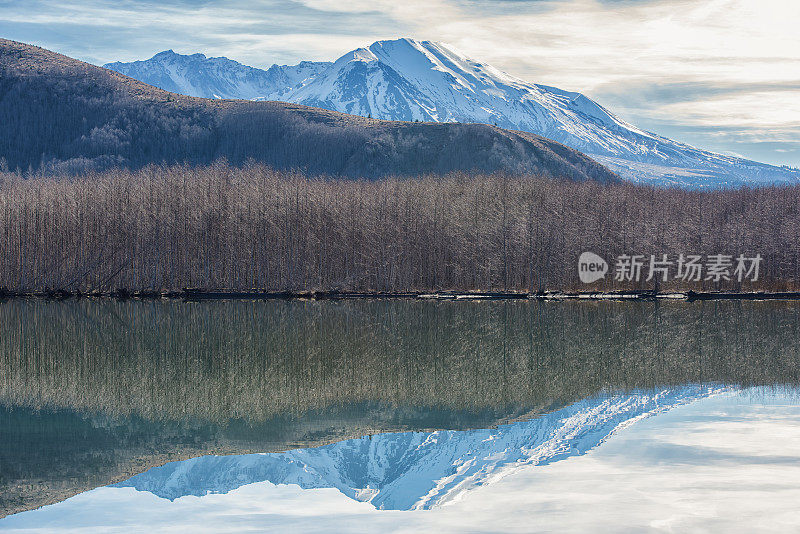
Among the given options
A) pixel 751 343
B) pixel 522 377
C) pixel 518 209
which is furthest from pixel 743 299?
pixel 522 377

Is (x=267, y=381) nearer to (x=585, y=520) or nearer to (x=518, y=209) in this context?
(x=585, y=520)

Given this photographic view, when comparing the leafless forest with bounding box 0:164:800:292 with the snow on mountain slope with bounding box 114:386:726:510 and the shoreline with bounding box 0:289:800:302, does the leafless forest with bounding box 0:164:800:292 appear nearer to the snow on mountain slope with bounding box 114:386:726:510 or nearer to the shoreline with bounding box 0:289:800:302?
the shoreline with bounding box 0:289:800:302

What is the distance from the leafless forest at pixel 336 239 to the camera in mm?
80062

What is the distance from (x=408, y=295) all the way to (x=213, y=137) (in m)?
116

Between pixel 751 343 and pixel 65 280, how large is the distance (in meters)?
60.0

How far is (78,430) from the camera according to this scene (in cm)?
2302

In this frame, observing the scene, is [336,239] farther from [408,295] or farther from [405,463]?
[405,463]

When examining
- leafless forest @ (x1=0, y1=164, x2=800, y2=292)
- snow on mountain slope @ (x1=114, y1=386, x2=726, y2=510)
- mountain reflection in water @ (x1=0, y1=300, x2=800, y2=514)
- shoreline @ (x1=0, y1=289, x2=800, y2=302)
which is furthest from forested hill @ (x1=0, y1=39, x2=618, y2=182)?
snow on mountain slope @ (x1=114, y1=386, x2=726, y2=510)

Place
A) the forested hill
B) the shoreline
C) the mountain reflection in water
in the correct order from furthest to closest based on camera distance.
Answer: the forested hill → the shoreline → the mountain reflection in water

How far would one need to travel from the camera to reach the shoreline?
72500 millimetres

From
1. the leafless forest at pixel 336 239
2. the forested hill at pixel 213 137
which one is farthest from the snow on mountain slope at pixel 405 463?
the forested hill at pixel 213 137

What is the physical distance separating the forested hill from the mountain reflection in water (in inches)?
4688

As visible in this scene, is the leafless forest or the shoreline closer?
the shoreline

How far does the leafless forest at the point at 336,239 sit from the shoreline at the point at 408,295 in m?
2.18
